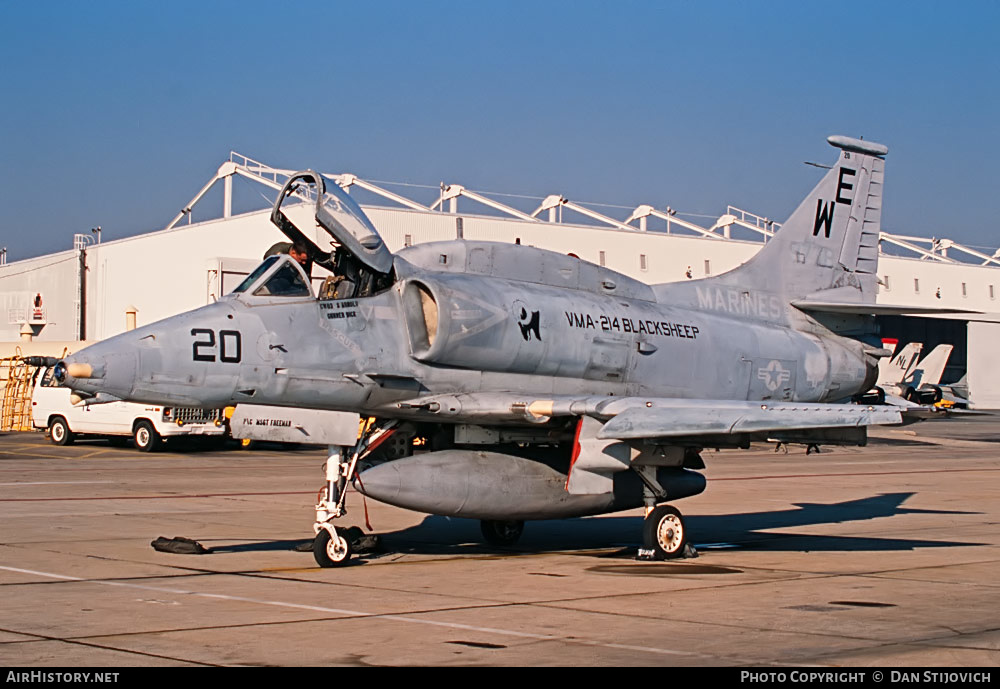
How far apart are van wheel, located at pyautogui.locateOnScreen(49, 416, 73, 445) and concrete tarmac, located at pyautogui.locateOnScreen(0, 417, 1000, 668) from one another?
580 inches

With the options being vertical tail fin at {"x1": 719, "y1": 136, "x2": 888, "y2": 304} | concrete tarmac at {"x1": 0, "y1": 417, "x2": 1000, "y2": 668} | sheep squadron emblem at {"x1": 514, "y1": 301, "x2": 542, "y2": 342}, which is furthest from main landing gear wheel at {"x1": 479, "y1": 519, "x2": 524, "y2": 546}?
vertical tail fin at {"x1": 719, "y1": 136, "x2": 888, "y2": 304}

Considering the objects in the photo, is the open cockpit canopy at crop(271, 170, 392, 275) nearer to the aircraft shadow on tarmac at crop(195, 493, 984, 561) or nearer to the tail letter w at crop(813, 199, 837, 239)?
the aircraft shadow on tarmac at crop(195, 493, 984, 561)

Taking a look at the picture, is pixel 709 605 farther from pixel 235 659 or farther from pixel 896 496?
pixel 896 496

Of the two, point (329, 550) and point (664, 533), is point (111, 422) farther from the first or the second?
point (664, 533)

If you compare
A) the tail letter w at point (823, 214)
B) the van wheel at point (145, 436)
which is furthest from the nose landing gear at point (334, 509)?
the van wheel at point (145, 436)

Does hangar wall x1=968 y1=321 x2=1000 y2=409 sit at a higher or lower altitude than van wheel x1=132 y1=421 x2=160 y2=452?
higher

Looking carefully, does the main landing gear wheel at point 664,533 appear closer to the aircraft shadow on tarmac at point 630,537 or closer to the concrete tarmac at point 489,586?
the concrete tarmac at point 489,586

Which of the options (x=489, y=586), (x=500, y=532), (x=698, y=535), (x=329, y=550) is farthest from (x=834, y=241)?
(x=329, y=550)

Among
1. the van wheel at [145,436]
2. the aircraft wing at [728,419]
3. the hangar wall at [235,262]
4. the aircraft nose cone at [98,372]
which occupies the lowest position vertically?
the van wheel at [145,436]

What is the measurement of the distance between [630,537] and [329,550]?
17.5ft

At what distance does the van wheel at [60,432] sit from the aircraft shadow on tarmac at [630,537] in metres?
22.4

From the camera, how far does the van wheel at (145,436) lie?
3312 cm

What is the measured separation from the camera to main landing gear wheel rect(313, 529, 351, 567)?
11.7 metres
